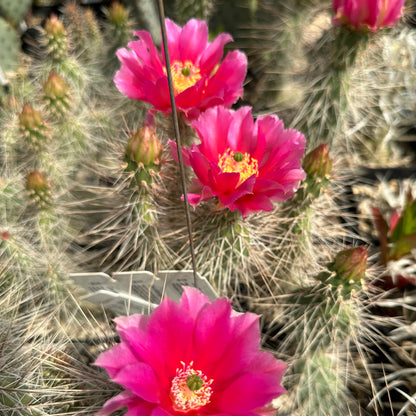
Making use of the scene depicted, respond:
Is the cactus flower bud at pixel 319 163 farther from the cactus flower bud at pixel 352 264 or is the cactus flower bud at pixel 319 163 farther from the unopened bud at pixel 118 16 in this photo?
the unopened bud at pixel 118 16

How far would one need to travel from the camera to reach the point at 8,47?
164cm

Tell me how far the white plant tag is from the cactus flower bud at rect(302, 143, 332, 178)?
323mm

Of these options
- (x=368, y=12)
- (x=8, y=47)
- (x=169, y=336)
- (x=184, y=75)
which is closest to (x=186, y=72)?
(x=184, y=75)

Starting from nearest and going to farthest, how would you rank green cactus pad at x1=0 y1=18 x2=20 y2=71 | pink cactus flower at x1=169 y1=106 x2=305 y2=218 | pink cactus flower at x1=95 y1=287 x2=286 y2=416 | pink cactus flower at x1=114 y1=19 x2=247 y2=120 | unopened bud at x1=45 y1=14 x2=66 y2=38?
pink cactus flower at x1=95 y1=287 x2=286 y2=416 → pink cactus flower at x1=169 y1=106 x2=305 y2=218 → pink cactus flower at x1=114 y1=19 x2=247 y2=120 → unopened bud at x1=45 y1=14 x2=66 y2=38 → green cactus pad at x1=0 y1=18 x2=20 y2=71

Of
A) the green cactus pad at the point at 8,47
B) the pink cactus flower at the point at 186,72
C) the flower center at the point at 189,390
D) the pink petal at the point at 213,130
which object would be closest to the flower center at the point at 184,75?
the pink cactus flower at the point at 186,72

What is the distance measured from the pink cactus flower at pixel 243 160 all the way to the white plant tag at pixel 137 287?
14 centimetres

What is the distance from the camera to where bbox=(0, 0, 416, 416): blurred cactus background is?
791mm

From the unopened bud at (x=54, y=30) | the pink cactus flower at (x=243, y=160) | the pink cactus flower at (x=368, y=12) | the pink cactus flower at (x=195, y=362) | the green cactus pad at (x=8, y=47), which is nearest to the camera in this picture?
the pink cactus flower at (x=195, y=362)

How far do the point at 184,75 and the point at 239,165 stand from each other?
9.7 inches

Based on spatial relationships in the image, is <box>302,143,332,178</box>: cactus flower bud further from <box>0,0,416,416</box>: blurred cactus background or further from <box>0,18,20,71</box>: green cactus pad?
<box>0,18,20,71</box>: green cactus pad

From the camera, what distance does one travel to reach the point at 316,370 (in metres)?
0.89

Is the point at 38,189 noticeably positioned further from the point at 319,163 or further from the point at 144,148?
the point at 319,163

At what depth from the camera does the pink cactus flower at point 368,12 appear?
0.96m

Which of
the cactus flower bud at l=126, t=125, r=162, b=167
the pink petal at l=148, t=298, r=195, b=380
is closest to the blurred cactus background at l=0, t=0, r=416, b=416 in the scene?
the cactus flower bud at l=126, t=125, r=162, b=167
